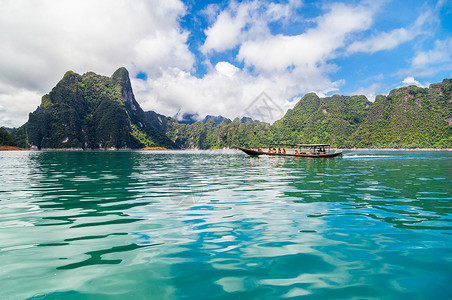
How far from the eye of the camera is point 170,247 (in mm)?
5273

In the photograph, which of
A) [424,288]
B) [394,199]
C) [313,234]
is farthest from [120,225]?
[394,199]

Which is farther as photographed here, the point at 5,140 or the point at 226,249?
the point at 5,140

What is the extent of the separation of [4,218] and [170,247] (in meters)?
6.35

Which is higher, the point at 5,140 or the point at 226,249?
the point at 5,140

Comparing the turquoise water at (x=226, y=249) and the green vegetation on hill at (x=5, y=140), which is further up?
the green vegetation on hill at (x=5, y=140)

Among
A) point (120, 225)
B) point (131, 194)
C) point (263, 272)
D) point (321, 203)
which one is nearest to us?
point (263, 272)

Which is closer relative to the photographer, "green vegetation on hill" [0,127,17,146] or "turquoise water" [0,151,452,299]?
"turquoise water" [0,151,452,299]

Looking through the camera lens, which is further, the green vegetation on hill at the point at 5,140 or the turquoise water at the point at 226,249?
the green vegetation on hill at the point at 5,140

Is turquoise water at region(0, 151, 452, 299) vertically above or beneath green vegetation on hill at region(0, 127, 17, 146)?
beneath

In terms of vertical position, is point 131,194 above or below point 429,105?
below

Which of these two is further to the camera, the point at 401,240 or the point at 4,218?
the point at 4,218

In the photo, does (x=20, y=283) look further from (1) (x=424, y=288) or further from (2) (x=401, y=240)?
(2) (x=401, y=240)

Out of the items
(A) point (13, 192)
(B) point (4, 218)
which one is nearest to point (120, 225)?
(B) point (4, 218)

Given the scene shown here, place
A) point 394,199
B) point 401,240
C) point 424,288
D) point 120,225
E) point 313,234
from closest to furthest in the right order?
point 424,288 < point 401,240 < point 313,234 < point 120,225 < point 394,199
